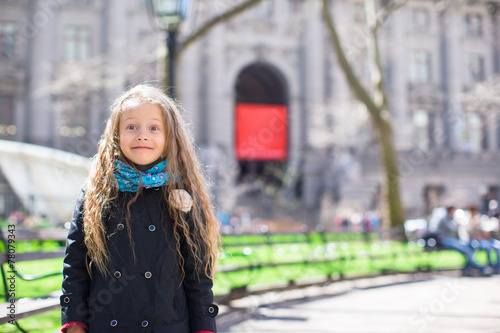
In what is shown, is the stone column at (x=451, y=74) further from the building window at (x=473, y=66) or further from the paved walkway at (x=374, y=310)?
the paved walkway at (x=374, y=310)

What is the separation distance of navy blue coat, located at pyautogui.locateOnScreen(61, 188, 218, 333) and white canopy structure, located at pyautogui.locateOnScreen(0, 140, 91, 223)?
1036cm

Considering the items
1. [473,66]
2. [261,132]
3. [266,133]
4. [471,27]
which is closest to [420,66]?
[473,66]

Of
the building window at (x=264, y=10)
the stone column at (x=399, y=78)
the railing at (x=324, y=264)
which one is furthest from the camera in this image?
the stone column at (x=399, y=78)

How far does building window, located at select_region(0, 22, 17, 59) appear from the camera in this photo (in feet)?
89.4

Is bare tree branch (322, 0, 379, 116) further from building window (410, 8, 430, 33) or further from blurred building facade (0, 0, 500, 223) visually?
building window (410, 8, 430, 33)

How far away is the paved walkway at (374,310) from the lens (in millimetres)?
5648

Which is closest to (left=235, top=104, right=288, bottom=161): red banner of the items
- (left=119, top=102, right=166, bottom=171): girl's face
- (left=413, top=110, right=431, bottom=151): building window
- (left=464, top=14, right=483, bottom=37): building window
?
(left=413, top=110, right=431, bottom=151): building window

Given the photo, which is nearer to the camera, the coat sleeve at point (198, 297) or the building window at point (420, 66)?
the coat sleeve at point (198, 297)

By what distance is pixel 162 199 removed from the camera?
2572 millimetres

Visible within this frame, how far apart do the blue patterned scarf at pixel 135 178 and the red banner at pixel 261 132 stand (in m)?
26.4

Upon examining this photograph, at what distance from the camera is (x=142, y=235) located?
246 cm

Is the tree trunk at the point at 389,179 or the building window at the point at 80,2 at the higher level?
the building window at the point at 80,2

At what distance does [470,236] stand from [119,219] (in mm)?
10782

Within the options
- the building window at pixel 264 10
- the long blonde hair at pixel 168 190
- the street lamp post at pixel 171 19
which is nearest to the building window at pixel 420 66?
the building window at pixel 264 10
